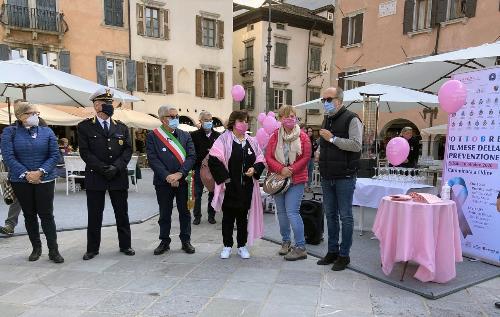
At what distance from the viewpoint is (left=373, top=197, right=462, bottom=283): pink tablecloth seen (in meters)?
3.52

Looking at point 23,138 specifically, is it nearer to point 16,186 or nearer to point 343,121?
point 16,186

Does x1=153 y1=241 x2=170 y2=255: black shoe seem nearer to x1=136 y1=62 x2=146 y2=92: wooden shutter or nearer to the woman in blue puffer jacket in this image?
the woman in blue puffer jacket

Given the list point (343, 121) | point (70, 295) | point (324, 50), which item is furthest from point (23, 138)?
point (324, 50)

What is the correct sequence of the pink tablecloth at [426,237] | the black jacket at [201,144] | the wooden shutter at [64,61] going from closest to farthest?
the pink tablecloth at [426,237]
the black jacket at [201,144]
the wooden shutter at [64,61]

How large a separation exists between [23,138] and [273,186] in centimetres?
276

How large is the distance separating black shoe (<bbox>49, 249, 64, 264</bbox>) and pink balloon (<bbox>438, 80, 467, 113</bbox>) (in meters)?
4.68

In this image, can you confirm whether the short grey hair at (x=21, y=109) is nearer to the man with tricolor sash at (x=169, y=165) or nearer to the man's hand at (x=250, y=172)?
the man with tricolor sash at (x=169, y=165)

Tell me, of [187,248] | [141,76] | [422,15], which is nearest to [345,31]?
[422,15]

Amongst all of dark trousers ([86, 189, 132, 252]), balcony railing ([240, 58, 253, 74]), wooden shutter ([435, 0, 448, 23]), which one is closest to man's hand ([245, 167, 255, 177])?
dark trousers ([86, 189, 132, 252])

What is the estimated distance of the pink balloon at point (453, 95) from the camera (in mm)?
4273

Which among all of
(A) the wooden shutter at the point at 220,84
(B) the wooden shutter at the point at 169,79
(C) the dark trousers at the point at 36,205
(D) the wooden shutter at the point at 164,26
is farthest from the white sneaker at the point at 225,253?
(A) the wooden shutter at the point at 220,84

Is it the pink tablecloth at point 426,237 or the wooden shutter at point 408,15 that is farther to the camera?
the wooden shutter at point 408,15

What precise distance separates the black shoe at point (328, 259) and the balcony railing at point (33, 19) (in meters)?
17.8

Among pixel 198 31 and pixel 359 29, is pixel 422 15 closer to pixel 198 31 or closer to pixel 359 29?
pixel 359 29
